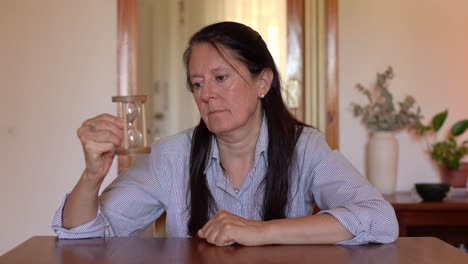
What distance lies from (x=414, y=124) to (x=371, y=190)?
5.87ft

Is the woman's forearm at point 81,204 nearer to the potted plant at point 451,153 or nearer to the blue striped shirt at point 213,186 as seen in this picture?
the blue striped shirt at point 213,186

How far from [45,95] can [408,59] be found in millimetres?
1858

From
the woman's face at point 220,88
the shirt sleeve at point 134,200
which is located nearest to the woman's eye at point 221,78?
the woman's face at point 220,88

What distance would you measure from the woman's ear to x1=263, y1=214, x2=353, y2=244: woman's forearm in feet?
1.72

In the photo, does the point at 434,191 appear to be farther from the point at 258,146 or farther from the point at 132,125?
the point at 132,125

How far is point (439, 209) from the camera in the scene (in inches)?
115

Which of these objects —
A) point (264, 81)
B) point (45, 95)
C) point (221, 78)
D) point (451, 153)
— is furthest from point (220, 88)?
point (451, 153)

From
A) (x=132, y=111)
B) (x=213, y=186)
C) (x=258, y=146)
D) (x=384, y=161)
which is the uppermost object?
(x=132, y=111)

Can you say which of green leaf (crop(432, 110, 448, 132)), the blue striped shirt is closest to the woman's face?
the blue striped shirt

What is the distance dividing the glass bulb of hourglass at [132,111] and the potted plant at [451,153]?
7.02 feet

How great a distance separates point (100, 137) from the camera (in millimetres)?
1461

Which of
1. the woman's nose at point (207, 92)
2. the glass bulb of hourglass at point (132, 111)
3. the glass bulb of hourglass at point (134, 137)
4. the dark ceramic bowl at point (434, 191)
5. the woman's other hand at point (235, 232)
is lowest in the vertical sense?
the dark ceramic bowl at point (434, 191)

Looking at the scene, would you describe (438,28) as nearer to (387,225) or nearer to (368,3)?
(368,3)

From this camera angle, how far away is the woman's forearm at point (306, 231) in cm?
140
